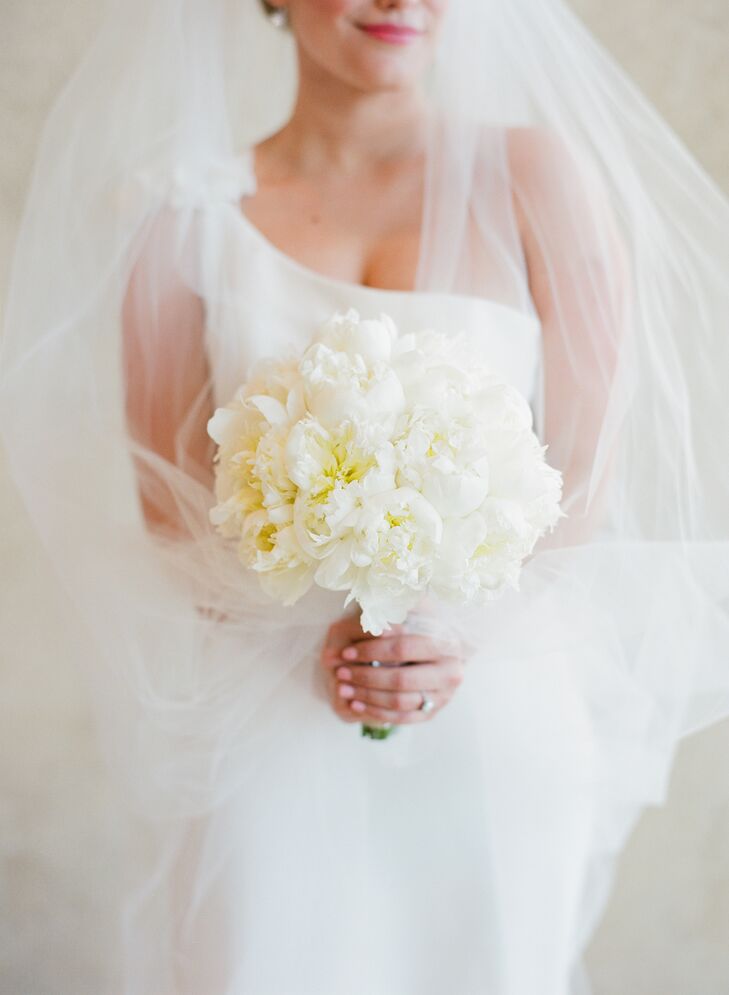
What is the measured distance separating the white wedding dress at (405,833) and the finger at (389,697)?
70mm

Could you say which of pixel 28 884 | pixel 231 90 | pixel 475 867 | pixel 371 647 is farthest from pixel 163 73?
pixel 28 884

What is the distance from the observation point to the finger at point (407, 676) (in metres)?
1.17

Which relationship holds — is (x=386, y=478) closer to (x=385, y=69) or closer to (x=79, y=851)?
(x=385, y=69)

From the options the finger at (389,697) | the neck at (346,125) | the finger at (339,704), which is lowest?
the finger at (339,704)

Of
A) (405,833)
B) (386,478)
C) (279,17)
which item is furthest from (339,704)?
(279,17)

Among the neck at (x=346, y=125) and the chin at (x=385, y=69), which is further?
the neck at (x=346, y=125)

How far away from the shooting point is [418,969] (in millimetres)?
1268

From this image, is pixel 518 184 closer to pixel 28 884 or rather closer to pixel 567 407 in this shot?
pixel 567 407

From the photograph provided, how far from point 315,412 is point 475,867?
631 mm

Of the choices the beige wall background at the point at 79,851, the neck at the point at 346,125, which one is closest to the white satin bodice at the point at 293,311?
the neck at the point at 346,125

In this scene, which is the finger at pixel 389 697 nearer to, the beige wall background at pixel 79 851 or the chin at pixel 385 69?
the chin at pixel 385 69

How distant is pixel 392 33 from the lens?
1236 millimetres

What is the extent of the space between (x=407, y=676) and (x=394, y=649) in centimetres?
3

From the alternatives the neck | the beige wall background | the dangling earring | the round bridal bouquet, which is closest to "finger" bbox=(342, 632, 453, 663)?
the round bridal bouquet
